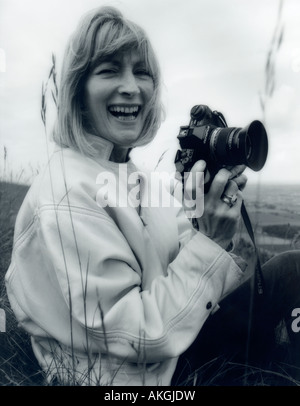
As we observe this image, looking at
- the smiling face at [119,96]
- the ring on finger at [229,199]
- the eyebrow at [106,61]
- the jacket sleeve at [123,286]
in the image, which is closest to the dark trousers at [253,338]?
the jacket sleeve at [123,286]

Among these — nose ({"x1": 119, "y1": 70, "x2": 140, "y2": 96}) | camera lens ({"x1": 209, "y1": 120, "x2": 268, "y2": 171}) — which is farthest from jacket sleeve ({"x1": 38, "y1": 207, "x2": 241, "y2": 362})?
nose ({"x1": 119, "y1": 70, "x2": 140, "y2": 96})

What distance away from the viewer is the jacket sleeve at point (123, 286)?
1.50 meters

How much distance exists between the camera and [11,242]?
178 cm

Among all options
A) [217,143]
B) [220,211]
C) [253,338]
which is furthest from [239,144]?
[253,338]

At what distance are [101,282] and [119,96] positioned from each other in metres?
0.48

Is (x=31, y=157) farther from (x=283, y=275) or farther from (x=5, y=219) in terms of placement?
(x=283, y=275)

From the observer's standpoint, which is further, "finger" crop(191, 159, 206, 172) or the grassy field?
the grassy field

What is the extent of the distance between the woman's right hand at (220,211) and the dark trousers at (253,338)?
0.20 metres

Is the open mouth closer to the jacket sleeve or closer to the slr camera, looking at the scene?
the slr camera

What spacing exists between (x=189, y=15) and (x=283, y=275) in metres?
0.74

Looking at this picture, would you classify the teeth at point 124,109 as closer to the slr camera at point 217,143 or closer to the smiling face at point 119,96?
the smiling face at point 119,96

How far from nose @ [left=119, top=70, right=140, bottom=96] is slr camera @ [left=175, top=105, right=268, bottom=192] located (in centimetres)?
16

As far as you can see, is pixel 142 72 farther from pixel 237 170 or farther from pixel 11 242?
pixel 11 242

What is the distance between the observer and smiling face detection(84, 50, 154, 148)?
1.62 meters
